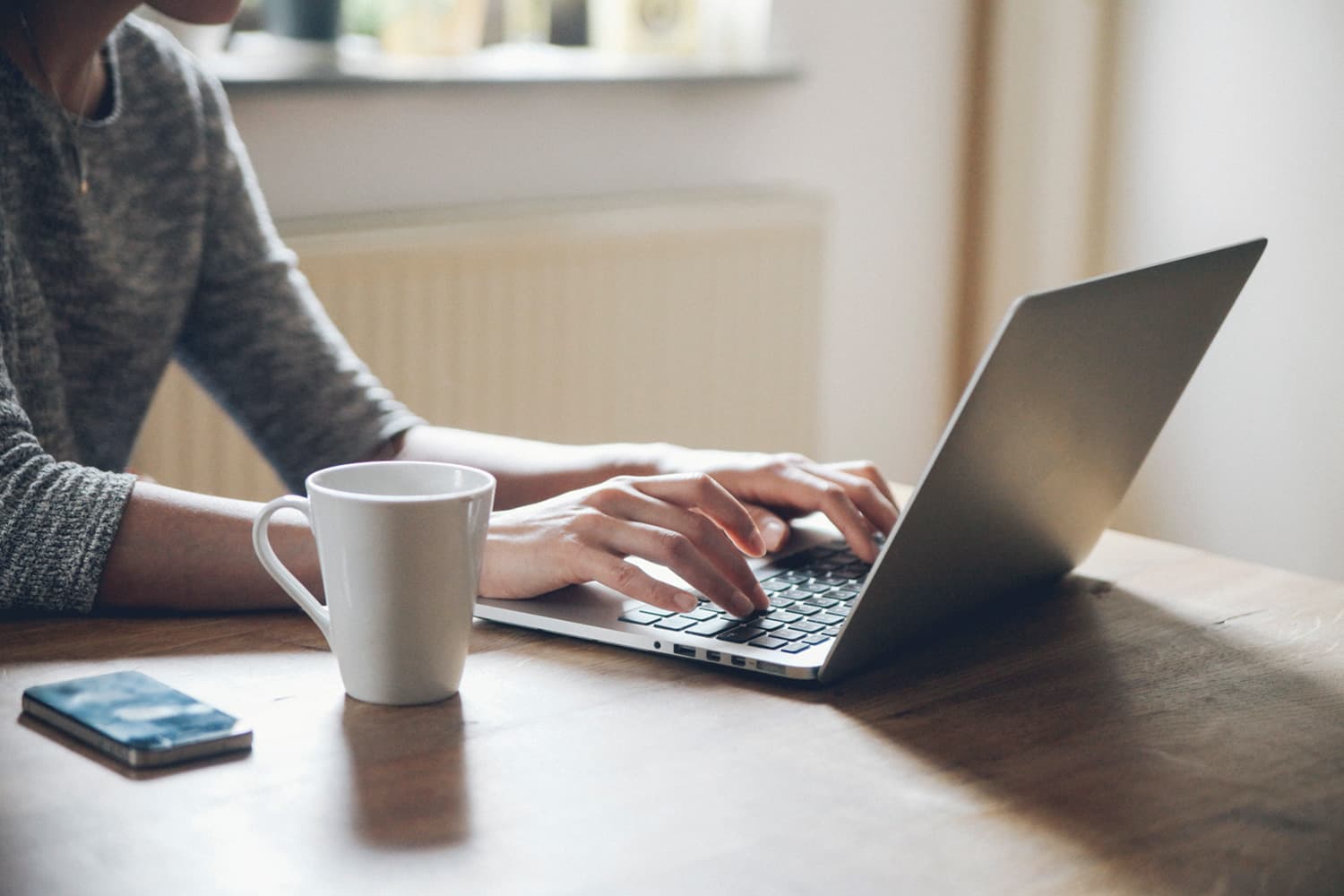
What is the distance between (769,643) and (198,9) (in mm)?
794

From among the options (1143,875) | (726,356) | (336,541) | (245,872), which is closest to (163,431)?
(726,356)

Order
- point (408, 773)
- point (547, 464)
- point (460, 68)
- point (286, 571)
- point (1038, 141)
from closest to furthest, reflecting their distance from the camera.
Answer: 1. point (408, 773)
2. point (286, 571)
3. point (547, 464)
4. point (460, 68)
5. point (1038, 141)

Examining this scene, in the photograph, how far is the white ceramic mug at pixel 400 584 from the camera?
2.29 feet

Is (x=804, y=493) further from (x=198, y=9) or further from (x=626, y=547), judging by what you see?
(x=198, y=9)

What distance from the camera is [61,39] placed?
121 centimetres

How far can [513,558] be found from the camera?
2.80 feet

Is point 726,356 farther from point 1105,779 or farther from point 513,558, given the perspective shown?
point 1105,779

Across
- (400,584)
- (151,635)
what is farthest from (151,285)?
(400,584)

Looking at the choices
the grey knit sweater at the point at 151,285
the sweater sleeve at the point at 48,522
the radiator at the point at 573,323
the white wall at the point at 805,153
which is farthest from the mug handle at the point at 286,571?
the white wall at the point at 805,153

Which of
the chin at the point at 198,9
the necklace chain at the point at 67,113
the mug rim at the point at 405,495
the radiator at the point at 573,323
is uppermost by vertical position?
Answer: the chin at the point at 198,9

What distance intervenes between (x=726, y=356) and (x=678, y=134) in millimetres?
358

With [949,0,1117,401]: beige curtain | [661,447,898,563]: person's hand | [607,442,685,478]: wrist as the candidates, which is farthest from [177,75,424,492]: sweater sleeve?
[949,0,1117,401]: beige curtain

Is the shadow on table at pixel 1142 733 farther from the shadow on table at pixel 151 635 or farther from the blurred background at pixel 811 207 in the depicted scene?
the blurred background at pixel 811 207

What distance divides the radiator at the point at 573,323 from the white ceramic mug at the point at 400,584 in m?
1.25
